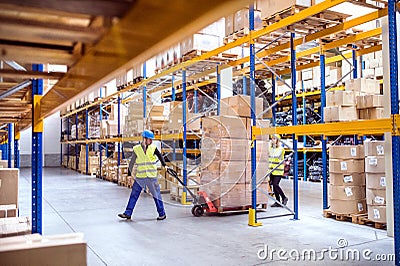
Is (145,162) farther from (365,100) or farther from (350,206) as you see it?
(365,100)

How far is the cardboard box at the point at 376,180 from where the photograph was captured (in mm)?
6259

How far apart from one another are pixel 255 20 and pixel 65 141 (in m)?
17.9

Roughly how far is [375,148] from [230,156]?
8.57 ft

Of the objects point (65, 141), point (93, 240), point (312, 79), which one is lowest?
point (93, 240)

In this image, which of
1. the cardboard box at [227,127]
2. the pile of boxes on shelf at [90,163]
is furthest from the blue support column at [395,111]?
the pile of boxes on shelf at [90,163]

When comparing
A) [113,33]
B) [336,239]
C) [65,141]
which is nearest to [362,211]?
[336,239]

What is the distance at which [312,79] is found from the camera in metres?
11.9

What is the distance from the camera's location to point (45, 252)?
5.99 ft

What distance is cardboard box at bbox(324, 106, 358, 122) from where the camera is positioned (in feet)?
19.9

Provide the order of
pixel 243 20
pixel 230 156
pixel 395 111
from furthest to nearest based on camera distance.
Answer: pixel 230 156, pixel 243 20, pixel 395 111

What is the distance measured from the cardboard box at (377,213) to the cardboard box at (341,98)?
1.76 meters

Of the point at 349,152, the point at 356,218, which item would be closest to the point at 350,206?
the point at 356,218

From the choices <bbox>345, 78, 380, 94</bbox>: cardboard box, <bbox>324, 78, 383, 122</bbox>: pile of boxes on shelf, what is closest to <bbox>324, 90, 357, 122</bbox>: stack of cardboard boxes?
<bbox>324, 78, 383, 122</bbox>: pile of boxes on shelf

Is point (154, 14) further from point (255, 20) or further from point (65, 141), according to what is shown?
point (65, 141)
